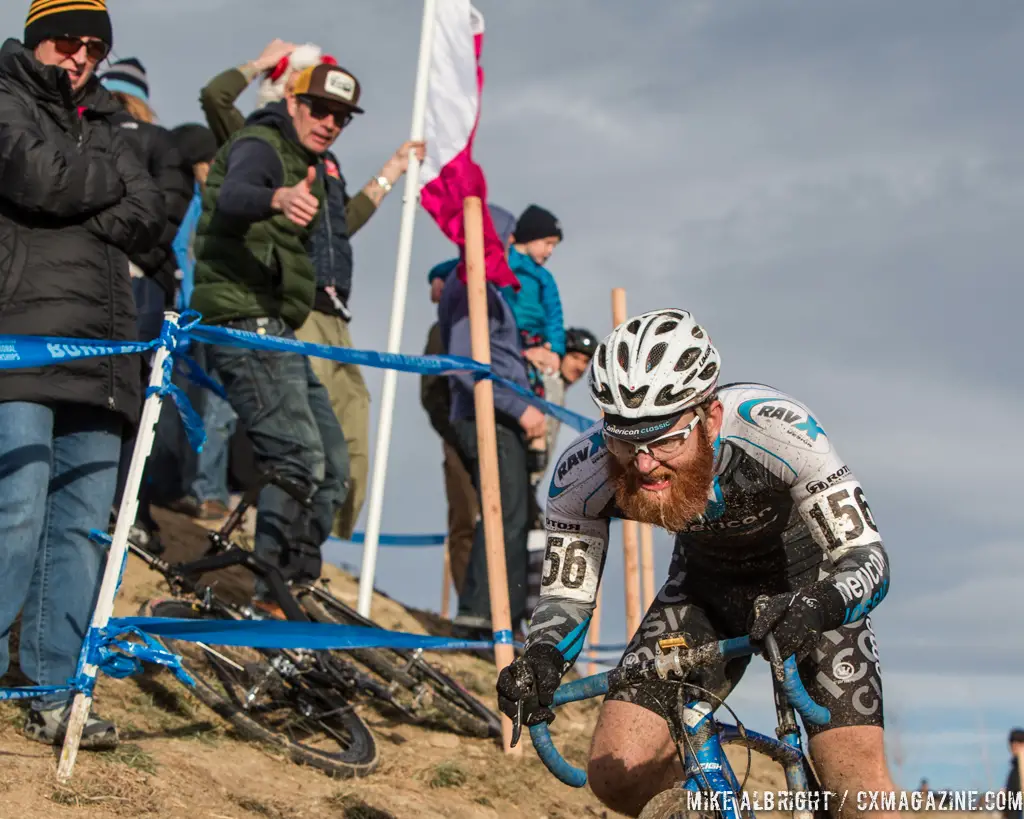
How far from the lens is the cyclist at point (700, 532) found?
472cm

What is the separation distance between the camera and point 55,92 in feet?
20.7

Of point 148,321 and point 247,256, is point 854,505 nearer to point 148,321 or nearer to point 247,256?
point 247,256

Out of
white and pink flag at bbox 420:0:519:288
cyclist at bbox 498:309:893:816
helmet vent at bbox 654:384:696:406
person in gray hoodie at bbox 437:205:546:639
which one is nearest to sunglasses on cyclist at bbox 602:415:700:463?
cyclist at bbox 498:309:893:816

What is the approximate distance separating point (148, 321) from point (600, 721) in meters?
5.09

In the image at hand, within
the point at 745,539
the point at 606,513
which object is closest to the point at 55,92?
the point at 606,513

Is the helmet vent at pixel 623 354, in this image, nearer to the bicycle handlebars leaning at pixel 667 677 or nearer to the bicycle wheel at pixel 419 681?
the bicycle handlebars leaning at pixel 667 677

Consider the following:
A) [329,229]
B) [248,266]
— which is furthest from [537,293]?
[248,266]

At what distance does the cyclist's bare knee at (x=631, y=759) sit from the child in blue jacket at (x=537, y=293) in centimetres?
506

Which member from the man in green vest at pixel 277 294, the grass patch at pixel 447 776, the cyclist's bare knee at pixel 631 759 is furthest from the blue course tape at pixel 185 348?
the cyclist's bare knee at pixel 631 759

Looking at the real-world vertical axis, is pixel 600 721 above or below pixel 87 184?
below

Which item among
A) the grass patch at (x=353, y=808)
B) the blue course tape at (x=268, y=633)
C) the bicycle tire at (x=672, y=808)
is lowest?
the grass patch at (x=353, y=808)

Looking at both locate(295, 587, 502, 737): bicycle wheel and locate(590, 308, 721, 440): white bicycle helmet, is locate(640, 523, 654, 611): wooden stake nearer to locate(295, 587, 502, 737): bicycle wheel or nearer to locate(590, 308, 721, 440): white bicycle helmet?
locate(295, 587, 502, 737): bicycle wheel

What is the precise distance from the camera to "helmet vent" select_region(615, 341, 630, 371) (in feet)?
15.8

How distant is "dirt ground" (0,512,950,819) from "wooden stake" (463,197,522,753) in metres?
Answer: 0.47
